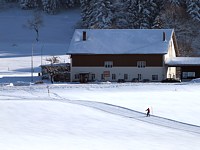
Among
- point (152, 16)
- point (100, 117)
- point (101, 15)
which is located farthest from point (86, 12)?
point (100, 117)

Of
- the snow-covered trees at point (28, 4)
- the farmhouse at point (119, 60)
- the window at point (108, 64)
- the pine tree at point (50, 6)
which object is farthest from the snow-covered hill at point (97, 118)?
the snow-covered trees at point (28, 4)

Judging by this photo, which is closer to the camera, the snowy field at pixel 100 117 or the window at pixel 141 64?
the snowy field at pixel 100 117

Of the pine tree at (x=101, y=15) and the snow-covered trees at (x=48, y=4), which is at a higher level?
the snow-covered trees at (x=48, y=4)

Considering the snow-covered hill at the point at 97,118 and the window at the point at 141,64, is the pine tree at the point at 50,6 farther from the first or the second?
the snow-covered hill at the point at 97,118

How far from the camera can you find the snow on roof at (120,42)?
208 ft

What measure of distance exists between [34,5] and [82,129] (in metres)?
98.8

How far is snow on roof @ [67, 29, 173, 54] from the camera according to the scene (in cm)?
6347

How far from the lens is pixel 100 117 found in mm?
34250

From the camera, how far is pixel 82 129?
30578 mm

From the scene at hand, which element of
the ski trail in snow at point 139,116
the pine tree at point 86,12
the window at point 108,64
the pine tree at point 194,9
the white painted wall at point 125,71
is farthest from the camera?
the pine tree at point 86,12

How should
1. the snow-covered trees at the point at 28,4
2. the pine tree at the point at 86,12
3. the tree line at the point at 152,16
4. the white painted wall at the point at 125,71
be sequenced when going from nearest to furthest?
1. the white painted wall at the point at 125,71
2. the tree line at the point at 152,16
3. the pine tree at the point at 86,12
4. the snow-covered trees at the point at 28,4

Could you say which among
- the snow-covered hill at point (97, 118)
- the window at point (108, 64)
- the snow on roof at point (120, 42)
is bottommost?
the snow-covered hill at point (97, 118)

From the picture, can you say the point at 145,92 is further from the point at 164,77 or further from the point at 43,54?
the point at 43,54

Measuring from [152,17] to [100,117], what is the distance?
60986 mm
